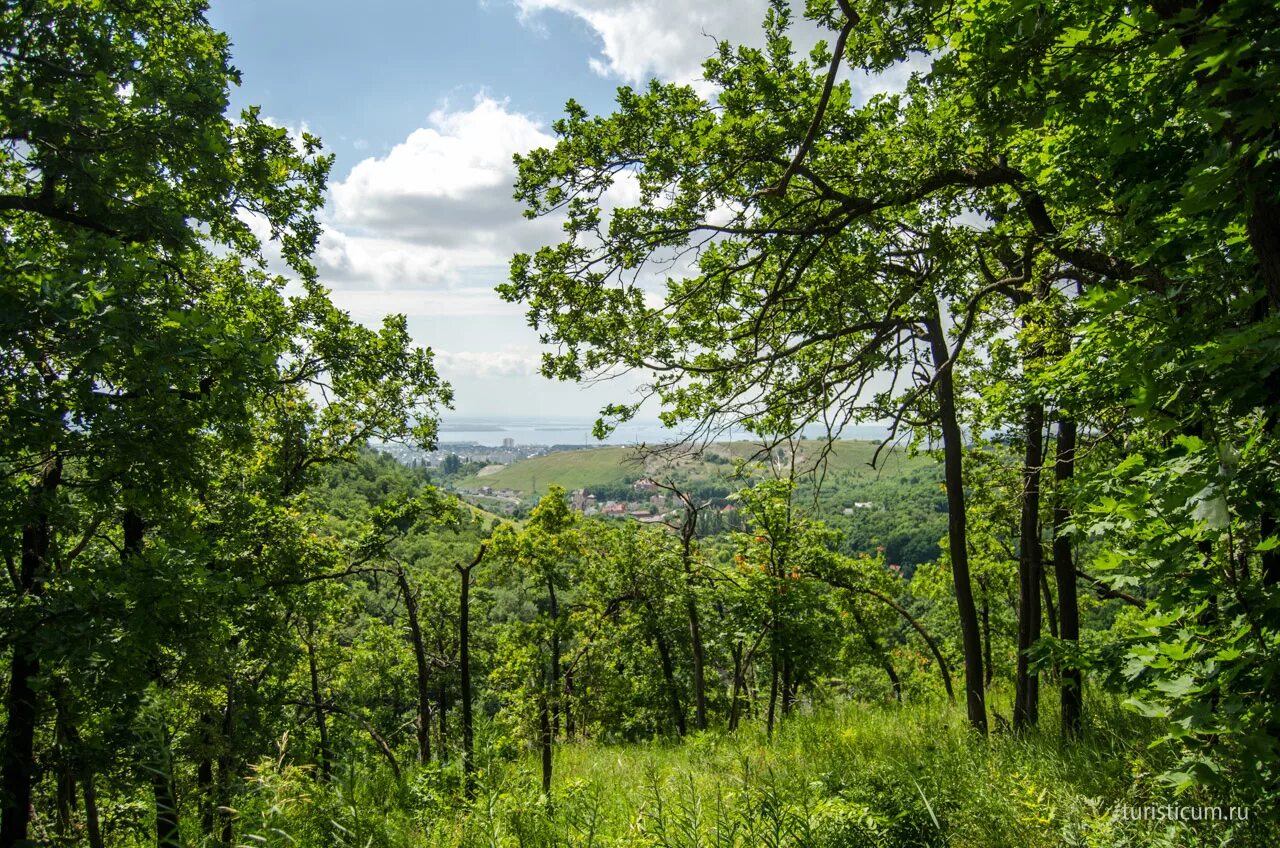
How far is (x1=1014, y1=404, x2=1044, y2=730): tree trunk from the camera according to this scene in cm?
710

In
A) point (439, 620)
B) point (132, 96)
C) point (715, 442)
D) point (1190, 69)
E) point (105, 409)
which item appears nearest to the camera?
point (1190, 69)

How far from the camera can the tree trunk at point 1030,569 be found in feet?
23.3

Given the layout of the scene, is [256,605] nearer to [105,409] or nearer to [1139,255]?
[105,409]

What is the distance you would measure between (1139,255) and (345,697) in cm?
2835

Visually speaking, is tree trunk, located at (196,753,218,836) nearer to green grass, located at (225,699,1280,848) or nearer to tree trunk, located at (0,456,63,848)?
green grass, located at (225,699,1280,848)

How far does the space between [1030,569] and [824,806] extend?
242 inches

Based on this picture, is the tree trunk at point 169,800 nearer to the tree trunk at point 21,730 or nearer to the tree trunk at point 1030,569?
the tree trunk at point 21,730

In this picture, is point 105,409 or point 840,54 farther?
point 105,409

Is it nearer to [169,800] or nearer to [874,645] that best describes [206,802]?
[169,800]

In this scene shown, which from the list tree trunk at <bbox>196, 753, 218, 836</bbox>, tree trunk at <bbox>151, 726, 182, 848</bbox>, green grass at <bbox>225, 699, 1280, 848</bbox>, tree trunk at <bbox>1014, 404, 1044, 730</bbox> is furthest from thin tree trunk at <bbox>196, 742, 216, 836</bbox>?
tree trunk at <bbox>1014, 404, 1044, 730</bbox>

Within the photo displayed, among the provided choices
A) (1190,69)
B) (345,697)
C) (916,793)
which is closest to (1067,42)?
(1190,69)

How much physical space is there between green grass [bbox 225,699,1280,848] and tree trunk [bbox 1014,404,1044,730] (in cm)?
160

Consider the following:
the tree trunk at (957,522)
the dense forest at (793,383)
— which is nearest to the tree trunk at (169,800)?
the dense forest at (793,383)

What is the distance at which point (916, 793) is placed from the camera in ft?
13.8
